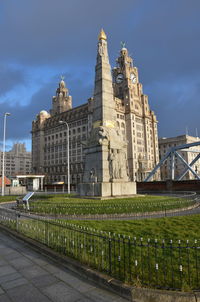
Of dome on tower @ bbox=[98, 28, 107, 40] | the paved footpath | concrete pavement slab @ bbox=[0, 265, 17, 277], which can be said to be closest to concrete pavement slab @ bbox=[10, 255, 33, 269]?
the paved footpath

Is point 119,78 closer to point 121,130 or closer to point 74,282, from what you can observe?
point 121,130

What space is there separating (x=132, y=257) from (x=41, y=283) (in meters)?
2.47

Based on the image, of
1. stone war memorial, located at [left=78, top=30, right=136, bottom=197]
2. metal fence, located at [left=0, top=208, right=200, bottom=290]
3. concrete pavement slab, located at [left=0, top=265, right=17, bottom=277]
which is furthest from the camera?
stone war memorial, located at [left=78, top=30, right=136, bottom=197]

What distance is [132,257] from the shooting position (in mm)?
6055

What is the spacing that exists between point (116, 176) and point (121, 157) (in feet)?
6.73

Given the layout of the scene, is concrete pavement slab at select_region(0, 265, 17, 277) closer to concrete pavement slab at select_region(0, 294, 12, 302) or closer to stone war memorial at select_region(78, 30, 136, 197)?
concrete pavement slab at select_region(0, 294, 12, 302)

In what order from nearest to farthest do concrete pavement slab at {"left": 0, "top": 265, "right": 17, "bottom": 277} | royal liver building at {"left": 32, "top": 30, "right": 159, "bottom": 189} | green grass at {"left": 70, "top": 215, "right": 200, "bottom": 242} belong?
concrete pavement slab at {"left": 0, "top": 265, "right": 17, "bottom": 277} → green grass at {"left": 70, "top": 215, "right": 200, "bottom": 242} → royal liver building at {"left": 32, "top": 30, "right": 159, "bottom": 189}

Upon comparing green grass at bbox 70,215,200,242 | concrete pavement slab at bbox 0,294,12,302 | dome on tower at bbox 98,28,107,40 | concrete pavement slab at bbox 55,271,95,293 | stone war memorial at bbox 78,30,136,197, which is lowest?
concrete pavement slab at bbox 55,271,95,293

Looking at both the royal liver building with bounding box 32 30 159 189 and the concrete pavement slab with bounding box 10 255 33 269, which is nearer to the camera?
the concrete pavement slab with bounding box 10 255 33 269

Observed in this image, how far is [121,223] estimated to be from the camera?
10648mm

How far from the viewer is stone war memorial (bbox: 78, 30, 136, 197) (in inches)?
774

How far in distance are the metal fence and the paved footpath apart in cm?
51

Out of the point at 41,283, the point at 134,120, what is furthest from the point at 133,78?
the point at 41,283

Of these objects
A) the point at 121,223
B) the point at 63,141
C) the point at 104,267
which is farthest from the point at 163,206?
the point at 63,141
